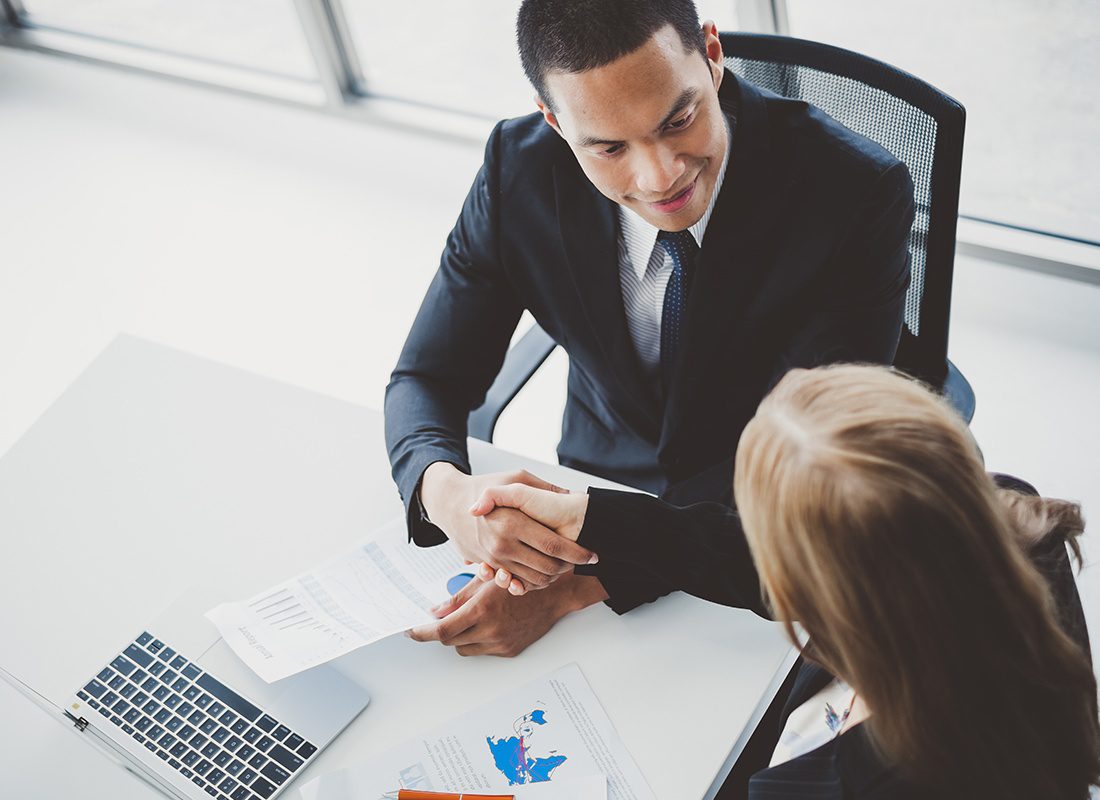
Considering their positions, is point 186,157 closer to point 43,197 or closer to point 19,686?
point 43,197

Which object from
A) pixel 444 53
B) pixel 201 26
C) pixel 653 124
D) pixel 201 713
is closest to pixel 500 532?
pixel 201 713

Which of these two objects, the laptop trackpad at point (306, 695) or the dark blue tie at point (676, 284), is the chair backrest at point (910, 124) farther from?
the laptop trackpad at point (306, 695)

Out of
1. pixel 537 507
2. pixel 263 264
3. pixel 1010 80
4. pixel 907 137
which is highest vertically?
pixel 1010 80

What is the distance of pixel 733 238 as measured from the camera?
1456 mm

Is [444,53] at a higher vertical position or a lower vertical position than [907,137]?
higher

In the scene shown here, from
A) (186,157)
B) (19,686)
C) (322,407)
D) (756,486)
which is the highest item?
(186,157)

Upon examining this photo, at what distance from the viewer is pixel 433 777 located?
1.21 meters

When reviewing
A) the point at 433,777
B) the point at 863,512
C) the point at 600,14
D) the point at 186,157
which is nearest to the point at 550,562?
the point at 433,777

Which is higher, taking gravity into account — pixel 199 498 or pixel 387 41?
pixel 387 41

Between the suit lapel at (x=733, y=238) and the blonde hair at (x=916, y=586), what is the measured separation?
52cm

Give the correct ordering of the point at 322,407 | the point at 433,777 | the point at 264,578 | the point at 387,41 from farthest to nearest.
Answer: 1. the point at 387,41
2. the point at 322,407
3. the point at 264,578
4. the point at 433,777

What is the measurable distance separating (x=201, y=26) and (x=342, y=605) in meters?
3.00

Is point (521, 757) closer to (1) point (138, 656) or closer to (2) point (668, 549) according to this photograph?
(2) point (668, 549)

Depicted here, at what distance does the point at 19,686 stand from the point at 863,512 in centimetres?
107
